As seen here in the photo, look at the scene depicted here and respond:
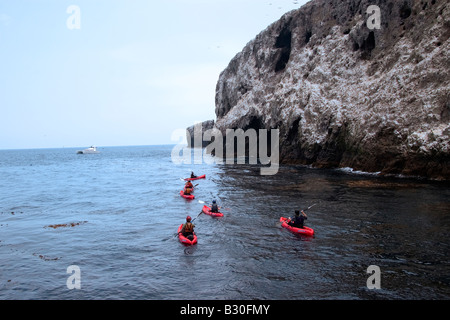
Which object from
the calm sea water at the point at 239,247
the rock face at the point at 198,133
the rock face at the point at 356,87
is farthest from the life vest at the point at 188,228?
the rock face at the point at 198,133

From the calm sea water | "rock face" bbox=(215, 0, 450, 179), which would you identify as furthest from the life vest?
"rock face" bbox=(215, 0, 450, 179)

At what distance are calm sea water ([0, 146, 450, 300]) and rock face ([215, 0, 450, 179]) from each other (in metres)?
7.81

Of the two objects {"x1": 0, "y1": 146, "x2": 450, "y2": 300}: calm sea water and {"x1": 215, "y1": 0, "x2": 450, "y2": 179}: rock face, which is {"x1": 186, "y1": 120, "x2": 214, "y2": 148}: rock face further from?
{"x1": 0, "y1": 146, "x2": 450, "y2": 300}: calm sea water

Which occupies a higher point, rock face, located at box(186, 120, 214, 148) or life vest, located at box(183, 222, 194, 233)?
rock face, located at box(186, 120, 214, 148)

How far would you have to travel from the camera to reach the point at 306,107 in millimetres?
56812

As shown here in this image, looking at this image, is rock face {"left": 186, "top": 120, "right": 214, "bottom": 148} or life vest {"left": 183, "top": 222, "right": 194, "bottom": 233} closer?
life vest {"left": 183, "top": 222, "right": 194, "bottom": 233}

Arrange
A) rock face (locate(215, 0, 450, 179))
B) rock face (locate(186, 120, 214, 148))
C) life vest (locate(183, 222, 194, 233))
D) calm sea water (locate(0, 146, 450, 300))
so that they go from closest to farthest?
calm sea water (locate(0, 146, 450, 300)) → life vest (locate(183, 222, 194, 233)) → rock face (locate(215, 0, 450, 179)) → rock face (locate(186, 120, 214, 148))

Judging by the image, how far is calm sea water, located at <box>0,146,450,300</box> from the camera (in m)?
12.9

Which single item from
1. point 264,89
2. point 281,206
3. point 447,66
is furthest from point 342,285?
point 264,89

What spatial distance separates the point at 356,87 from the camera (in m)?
49.9

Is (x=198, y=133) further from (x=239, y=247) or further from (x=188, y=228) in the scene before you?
(x=239, y=247)

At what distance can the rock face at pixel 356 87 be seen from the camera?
37000 millimetres
